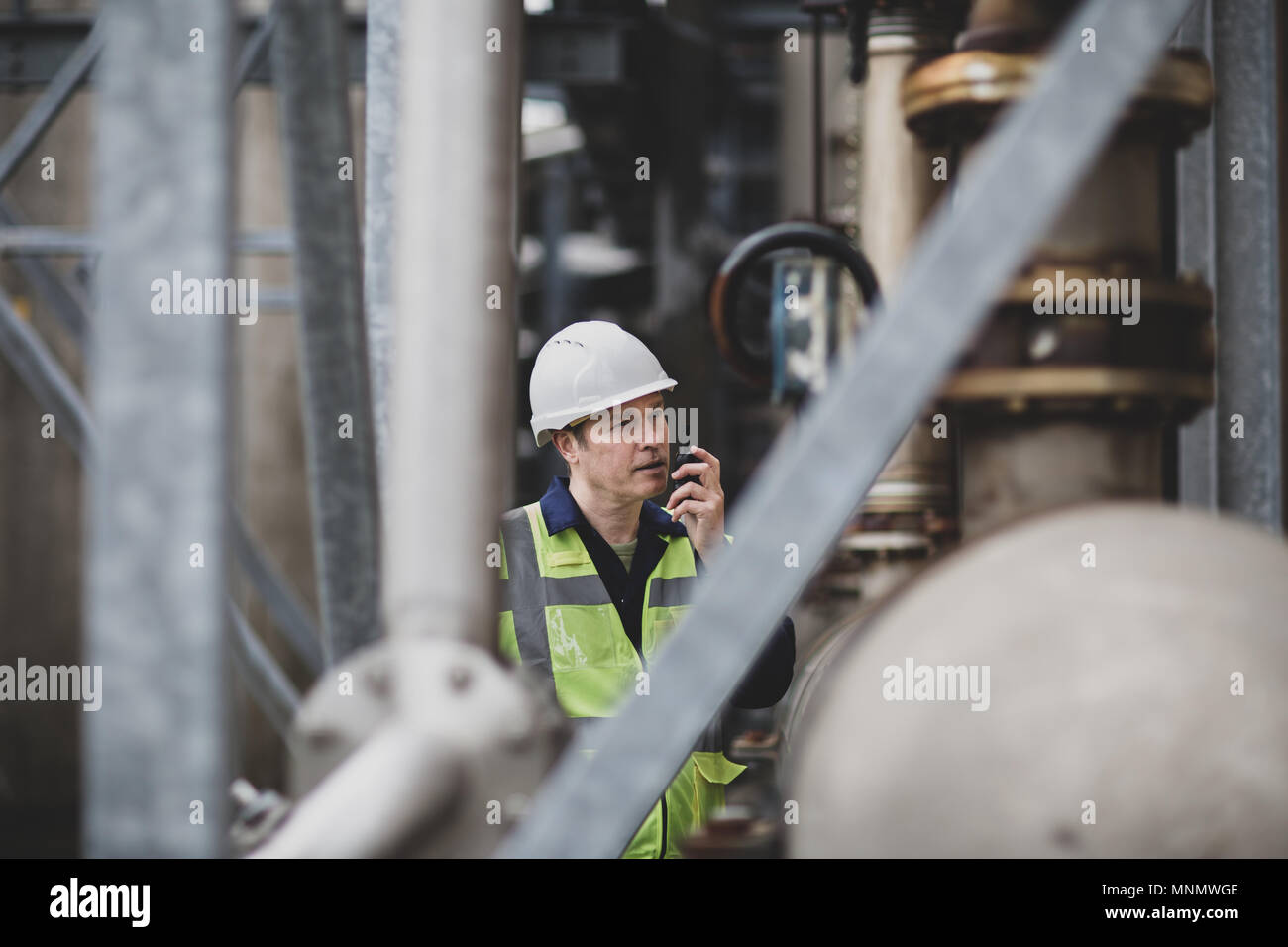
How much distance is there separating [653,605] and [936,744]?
1.05m

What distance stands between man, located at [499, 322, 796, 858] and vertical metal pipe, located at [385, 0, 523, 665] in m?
0.85

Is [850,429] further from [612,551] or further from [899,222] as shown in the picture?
[899,222]

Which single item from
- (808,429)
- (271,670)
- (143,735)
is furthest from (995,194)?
(271,670)

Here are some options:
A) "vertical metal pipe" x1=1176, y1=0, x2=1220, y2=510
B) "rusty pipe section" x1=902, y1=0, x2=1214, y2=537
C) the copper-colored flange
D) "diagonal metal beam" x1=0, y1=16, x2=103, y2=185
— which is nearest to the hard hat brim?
"rusty pipe section" x1=902, y1=0, x2=1214, y2=537

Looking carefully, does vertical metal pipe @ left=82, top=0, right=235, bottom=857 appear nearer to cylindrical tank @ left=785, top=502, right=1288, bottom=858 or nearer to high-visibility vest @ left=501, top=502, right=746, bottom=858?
cylindrical tank @ left=785, top=502, right=1288, bottom=858

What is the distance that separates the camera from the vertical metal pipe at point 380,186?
216cm

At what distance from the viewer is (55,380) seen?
4.40 metres

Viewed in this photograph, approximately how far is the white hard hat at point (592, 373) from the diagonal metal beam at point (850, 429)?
46.2 inches

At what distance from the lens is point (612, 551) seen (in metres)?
2.58

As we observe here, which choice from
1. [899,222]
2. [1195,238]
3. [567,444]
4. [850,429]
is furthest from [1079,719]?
[899,222]

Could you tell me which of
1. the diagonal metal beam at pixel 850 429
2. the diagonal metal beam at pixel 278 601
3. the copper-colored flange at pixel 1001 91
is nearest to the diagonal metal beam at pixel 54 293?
the diagonal metal beam at pixel 278 601

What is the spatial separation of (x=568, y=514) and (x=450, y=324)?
102cm

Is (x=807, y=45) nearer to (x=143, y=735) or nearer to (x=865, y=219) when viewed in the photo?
(x=865, y=219)

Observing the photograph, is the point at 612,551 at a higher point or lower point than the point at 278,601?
higher
